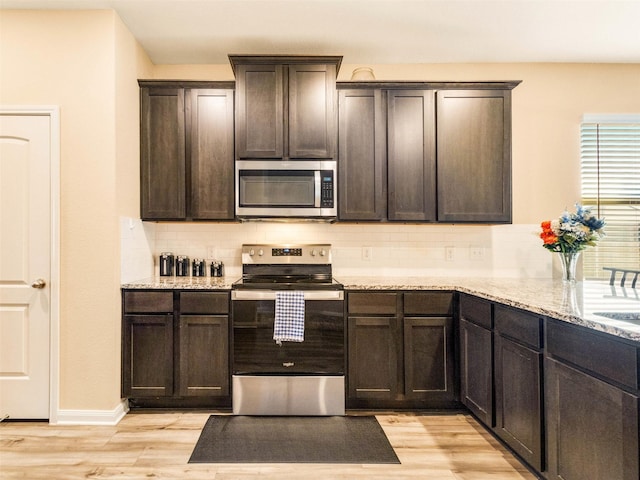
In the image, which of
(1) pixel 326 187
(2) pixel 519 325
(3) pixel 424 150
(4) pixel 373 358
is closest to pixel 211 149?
(1) pixel 326 187

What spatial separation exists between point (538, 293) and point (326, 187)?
158 centimetres

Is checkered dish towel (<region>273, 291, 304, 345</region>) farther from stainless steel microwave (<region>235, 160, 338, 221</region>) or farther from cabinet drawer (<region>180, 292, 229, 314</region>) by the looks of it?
stainless steel microwave (<region>235, 160, 338, 221</region>)

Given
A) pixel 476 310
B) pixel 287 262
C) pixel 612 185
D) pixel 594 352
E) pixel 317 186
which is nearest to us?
pixel 594 352

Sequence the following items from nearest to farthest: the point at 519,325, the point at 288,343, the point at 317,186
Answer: the point at 519,325 → the point at 288,343 → the point at 317,186

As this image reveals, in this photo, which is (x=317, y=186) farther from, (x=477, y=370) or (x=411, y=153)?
(x=477, y=370)

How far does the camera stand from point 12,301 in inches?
105

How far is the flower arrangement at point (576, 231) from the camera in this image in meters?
2.84

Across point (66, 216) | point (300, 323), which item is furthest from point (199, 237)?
point (300, 323)

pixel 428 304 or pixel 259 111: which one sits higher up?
pixel 259 111

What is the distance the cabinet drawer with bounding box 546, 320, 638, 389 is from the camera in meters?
1.36

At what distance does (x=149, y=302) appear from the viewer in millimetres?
2811

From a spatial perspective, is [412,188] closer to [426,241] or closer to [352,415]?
[426,241]

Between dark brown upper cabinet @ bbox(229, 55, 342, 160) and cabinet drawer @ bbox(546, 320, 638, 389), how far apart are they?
1933 millimetres

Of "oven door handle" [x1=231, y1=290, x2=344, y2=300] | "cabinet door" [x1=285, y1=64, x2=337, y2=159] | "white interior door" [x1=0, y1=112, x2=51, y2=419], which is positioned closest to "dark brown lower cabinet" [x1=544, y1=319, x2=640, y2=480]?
"oven door handle" [x1=231, y1=290, x2=344, y2=300]
